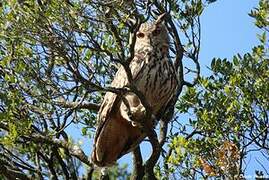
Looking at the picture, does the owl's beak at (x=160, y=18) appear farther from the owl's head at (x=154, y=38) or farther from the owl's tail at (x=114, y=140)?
the owl's tail at (x=114, y=140)

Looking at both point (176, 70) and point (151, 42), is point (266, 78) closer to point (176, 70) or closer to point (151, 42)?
point (176, 70)

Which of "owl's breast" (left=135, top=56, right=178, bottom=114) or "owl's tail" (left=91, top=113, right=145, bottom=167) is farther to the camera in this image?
"owl's tail" (left=91, top=113, right=145, bottom=167)

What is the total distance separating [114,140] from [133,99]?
0.53 m

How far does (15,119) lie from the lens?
17.2 feet

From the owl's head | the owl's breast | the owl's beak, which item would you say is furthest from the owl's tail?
the owl's beak

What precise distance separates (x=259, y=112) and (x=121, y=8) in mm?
1498

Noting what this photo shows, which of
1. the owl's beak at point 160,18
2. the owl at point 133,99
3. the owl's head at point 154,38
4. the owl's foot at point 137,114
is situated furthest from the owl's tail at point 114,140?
the owl's beak at point 160,18

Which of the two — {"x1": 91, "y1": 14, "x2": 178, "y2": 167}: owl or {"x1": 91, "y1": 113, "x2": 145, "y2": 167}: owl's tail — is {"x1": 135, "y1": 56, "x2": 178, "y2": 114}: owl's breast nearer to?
{"x1": 91, "y1": 14, "x2": 178, "y2": 167}: owl

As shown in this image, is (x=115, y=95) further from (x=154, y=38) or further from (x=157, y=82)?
(x=154, y=38)

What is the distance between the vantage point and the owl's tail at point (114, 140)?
5.44 m

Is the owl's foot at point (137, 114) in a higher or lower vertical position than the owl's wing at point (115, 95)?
lower

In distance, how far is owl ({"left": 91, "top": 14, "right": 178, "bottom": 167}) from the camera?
210 inches

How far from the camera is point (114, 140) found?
5.52m

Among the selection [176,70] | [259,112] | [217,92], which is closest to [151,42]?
[176,70]
